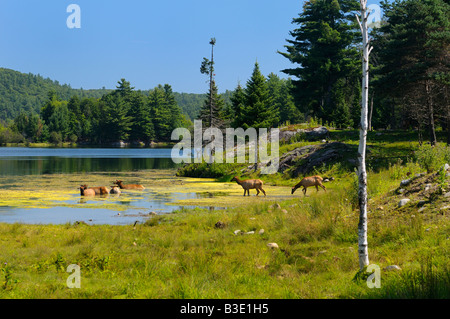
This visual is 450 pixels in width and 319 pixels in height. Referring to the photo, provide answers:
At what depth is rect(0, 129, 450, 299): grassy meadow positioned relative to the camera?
7.29 metres

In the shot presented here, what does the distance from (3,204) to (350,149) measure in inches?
935

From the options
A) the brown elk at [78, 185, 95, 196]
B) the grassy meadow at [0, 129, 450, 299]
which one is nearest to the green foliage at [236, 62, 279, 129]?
the brown elk at [78, 185, 95, 196]

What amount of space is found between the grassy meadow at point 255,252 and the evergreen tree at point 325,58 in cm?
4621

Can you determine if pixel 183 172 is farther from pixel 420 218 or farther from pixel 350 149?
pixel 420 218

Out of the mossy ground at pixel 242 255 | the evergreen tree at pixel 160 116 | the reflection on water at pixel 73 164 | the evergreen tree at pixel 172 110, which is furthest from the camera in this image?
the evergreen tree at pixel 172 110

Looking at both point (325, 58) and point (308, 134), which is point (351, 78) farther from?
point (308, 134)

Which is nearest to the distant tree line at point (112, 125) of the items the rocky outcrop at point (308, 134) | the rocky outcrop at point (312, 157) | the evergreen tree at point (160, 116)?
the evergreen tree at point (160, 116)

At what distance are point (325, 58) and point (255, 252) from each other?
54313 millimetres

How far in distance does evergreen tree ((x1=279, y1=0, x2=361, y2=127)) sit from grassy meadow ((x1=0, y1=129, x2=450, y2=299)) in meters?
46.2

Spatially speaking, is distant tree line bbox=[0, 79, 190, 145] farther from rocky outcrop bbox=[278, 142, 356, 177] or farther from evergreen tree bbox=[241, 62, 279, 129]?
rocky outcrop bbox=[278, 142, 356, 177]

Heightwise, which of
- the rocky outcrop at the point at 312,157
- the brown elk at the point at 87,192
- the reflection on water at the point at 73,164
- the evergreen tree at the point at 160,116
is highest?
the evergreen tree at the point at 160,116

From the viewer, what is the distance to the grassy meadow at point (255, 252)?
23.9 feet

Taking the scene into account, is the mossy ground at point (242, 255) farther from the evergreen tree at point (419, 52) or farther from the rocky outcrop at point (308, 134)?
the rocky outcrop at point (308, 134)
